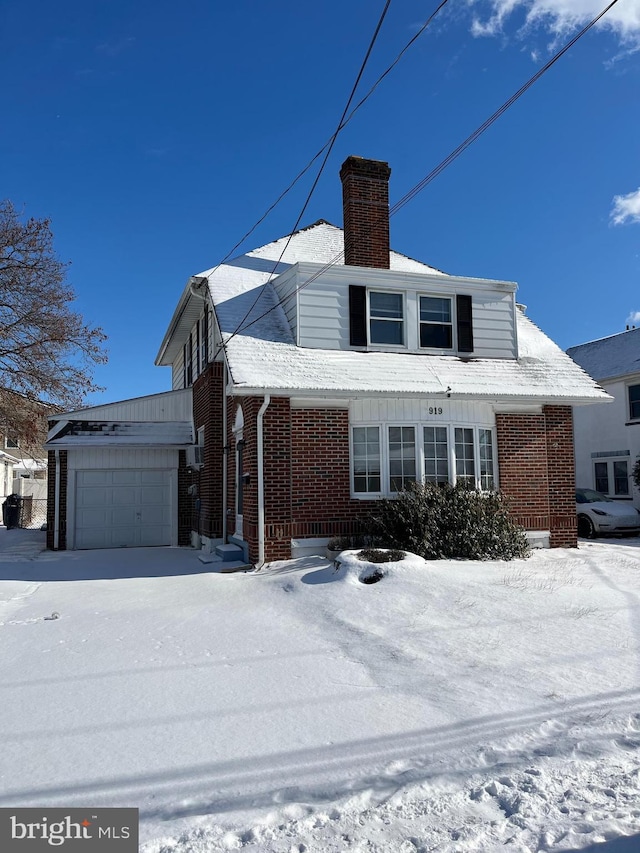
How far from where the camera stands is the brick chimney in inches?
559

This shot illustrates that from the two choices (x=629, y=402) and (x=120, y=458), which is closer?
(x=120, y=458)

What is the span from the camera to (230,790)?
3758 mm

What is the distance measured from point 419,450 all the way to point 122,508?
27.6 feet

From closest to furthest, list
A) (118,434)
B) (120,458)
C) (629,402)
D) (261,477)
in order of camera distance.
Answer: (261,477), (120,458), (118,434), (629,402)

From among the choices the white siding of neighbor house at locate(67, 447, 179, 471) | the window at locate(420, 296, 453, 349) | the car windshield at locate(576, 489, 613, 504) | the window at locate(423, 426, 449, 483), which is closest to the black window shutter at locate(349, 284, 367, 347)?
the window at locate(420, 296, 453, 349)

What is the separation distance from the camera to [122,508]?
1675 centimetres

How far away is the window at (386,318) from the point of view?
13.4 metres

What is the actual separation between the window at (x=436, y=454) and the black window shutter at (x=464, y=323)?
229 centimetres

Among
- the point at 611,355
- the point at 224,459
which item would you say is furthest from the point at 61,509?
the point at 611,355

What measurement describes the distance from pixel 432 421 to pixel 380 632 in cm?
623

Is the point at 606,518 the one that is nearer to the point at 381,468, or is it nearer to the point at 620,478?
the point at 620,478

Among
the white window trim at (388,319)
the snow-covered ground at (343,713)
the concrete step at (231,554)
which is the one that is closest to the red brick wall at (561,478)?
the white window trim at (388,319)

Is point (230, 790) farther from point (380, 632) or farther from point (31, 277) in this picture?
point (31, 277)

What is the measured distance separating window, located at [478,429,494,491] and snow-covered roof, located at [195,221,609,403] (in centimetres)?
87
